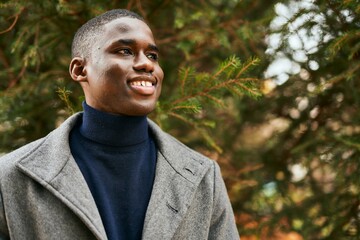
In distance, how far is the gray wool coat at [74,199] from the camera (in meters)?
1.78

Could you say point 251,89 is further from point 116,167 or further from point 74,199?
point 74,199

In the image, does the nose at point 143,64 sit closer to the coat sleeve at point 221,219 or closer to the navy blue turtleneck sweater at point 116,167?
the navy blue turtleneck sweater at point 116,167

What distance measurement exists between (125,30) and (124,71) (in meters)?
0.18

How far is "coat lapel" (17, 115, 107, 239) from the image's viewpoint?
1757mm

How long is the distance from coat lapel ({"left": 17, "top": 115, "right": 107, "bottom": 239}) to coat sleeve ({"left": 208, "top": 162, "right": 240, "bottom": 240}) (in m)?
0.51

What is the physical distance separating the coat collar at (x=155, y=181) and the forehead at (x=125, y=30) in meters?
0.38

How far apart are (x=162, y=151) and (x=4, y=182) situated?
628 millimetres

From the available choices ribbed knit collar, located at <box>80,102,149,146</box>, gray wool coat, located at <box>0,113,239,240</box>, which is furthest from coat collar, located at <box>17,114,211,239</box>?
ribbed knit collar, located at <box>80,102,149,146</box>

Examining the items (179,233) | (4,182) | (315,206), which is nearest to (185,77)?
(179,233)

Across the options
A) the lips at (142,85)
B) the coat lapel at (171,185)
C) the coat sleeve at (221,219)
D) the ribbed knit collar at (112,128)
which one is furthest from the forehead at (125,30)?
the coat sleeve at (221,219)

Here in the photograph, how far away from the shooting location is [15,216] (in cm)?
178

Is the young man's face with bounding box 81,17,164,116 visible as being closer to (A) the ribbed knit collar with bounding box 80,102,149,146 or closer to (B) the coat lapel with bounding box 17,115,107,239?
(A) the ribbed knit collar with bounding box 80,102,149,146

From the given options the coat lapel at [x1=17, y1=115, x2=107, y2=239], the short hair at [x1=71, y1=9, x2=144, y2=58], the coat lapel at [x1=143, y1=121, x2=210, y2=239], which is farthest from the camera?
the short hair at [x1=71, y1=9, x2=144, y2=58]

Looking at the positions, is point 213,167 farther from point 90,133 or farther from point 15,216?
point 15,216
